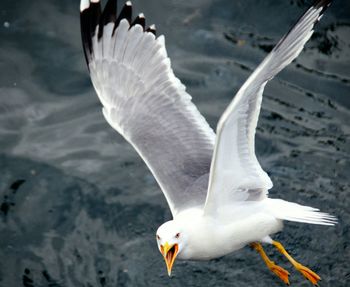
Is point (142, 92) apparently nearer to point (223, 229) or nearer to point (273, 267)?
point (223, 229)

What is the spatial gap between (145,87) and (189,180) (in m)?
0.84

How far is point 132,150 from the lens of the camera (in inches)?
273

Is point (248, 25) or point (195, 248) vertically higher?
point (248, 25)

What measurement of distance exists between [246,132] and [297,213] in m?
0.61

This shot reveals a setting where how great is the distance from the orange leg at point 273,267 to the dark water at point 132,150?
19 centimetres

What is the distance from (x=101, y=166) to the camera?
22.2 feet

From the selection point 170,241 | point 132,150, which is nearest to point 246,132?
point 170,241

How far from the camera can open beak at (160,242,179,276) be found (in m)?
4.61

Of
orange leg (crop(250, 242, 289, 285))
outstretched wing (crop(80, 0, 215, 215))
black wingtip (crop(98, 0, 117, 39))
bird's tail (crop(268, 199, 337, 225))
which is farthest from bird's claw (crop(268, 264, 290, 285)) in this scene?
black wingtip (crop(98, 0, 117, 39))

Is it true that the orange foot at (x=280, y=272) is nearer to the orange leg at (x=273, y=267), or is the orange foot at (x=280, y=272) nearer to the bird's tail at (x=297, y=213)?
the orange leg at (x=273, y=267)

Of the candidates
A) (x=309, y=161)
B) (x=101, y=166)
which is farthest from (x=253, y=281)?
(x=101, y=166)

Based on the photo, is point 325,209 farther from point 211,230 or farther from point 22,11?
point 22,11

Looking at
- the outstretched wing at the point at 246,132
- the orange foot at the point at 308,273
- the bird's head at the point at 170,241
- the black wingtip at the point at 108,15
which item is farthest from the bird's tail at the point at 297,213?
the black wingtip at the point at 108,15

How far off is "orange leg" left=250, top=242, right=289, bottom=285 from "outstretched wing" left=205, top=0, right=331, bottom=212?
60 centimetres
